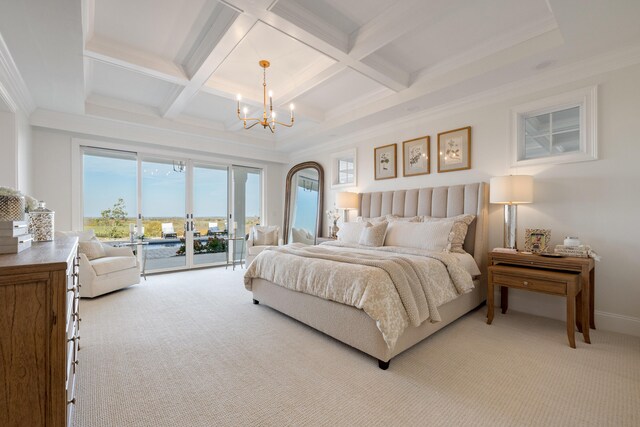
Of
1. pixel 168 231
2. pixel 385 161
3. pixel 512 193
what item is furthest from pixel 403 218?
pixel 168 231

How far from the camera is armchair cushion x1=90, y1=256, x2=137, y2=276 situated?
12.5 ft

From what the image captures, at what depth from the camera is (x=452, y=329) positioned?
282cm

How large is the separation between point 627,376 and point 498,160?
2.35 metres

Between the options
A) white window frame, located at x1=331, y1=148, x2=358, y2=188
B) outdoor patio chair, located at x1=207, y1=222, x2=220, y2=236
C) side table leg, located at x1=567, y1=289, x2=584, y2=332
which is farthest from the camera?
outdoor patio chair, located at x1=207, y1=222, x2=220, y2=236

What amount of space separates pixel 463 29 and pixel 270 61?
202 centimetres

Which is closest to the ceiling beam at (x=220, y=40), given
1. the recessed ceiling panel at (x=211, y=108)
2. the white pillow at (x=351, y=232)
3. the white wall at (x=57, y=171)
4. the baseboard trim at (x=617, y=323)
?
the recessed ceiling panel at (x=211, y=108)

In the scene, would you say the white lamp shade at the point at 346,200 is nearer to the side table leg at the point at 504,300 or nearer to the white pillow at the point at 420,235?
the white pillow at the point at 420,235

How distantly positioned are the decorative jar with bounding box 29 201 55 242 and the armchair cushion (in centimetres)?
214

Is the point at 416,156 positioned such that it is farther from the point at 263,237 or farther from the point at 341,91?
the point at 263,237

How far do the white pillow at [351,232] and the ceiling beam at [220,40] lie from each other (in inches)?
105

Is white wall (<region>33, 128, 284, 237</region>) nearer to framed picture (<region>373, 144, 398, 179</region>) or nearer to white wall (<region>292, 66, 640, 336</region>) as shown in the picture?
framed picture (<region>373, 144, 398, 179</region>)

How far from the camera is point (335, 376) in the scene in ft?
6.61

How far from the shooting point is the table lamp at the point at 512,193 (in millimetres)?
2979

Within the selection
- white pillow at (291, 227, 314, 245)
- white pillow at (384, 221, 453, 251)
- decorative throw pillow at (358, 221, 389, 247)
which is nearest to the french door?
white pillow at (291, 227, 314, 245)
